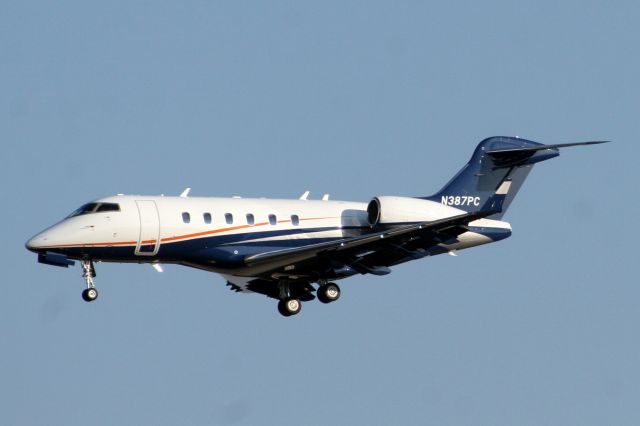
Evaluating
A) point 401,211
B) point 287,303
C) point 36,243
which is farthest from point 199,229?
point 401,211

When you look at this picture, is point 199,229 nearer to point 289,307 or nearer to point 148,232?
point 148,232

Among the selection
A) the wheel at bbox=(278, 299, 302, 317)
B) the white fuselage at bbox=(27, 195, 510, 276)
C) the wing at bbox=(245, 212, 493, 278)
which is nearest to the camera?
the white fuselage at bbox=(27, 195, 510, 276)

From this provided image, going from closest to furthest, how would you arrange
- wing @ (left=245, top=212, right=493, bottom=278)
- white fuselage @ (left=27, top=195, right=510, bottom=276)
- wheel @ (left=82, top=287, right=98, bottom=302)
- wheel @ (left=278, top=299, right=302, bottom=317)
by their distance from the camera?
wheel @ (left=82, top=287, right=98, bottom=302) < white fuselage @ (left=27, top=195, right=510, bottom=276) < wing @ (left=245, top=212, right=493, bottom=278) < wheel @ (left=278, top=299, right=302, bottom=317)

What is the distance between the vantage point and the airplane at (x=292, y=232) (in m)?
32.4

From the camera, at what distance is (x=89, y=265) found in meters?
32.4

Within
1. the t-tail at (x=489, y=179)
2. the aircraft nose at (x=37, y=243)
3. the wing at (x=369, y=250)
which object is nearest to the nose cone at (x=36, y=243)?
the aircraft nose at (x=37, y=243)

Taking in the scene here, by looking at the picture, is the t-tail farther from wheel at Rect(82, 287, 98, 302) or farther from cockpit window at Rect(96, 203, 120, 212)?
wheel at Rect(82, 287, 98, 302)

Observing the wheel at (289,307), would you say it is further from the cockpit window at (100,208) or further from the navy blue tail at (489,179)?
the cockpit window at (100,208)

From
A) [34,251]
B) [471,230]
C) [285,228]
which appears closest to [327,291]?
[285,228]

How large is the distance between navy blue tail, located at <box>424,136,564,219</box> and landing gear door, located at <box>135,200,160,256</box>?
25.1 feet

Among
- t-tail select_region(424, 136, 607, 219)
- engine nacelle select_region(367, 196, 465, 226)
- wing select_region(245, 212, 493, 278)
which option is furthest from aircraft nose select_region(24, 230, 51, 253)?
t-tail select_region(424, 136, 607, 219)

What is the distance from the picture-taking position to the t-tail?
36594 millimetres

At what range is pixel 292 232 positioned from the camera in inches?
1342

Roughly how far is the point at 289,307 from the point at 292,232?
1.98 meters
